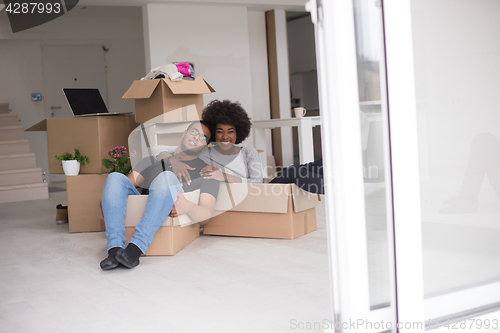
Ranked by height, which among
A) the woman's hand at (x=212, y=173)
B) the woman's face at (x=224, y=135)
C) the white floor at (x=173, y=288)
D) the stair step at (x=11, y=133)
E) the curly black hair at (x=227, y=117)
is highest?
the stair step at (x=11, y=133)

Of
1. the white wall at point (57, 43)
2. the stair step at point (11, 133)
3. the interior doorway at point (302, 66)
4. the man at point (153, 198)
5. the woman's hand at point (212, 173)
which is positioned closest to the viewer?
the man at point (153, 198)

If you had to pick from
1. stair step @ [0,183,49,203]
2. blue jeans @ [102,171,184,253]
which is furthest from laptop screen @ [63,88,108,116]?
stair step @ [0,183,49,203]

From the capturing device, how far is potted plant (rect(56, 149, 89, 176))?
3.05 meters

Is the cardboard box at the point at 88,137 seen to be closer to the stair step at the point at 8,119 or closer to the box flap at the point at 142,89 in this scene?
the box flap at the point at 142,89

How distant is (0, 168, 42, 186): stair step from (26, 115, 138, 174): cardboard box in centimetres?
248

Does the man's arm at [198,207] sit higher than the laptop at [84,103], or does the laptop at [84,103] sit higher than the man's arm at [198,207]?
the laptop at [84,103]

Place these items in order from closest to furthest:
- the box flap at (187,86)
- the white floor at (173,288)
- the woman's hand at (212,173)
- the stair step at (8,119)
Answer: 1. the white floor at (173,288)
2. the woman's hand at (212,173)
3. the box flap at (187,86)
4. the stair step at (8,119)

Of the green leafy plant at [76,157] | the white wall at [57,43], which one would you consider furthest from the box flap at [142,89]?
the white wall at [57,43]

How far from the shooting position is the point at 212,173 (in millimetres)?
2717

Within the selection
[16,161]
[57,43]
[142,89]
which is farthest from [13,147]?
[142,89]

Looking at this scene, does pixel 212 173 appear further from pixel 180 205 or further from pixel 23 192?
pixel 23 192

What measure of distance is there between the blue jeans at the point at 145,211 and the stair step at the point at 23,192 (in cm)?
333

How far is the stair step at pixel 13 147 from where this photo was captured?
19.2 feet

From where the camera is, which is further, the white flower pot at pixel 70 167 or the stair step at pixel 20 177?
the stair step at pixel 20 177
